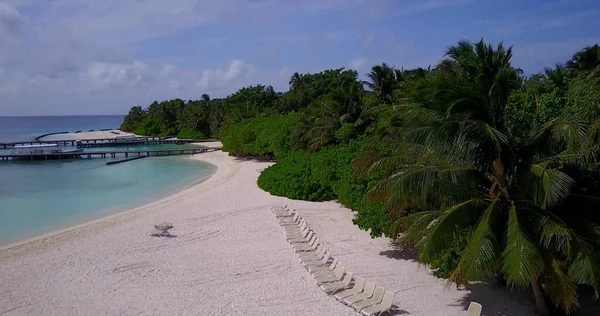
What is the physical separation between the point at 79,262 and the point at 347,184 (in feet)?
32.2

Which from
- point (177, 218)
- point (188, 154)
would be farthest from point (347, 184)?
point (188, 154)

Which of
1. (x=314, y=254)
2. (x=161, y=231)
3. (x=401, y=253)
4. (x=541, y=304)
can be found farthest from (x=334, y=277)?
(x=161, y=231)

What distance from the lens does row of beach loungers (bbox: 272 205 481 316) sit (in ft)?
31.9

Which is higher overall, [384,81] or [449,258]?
[384,81]

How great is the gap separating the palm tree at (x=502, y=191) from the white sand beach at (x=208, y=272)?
2.30 m

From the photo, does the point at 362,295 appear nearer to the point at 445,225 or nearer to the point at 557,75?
the point at 445,225

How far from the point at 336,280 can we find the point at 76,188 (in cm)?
2860

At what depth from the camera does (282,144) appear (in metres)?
35.2

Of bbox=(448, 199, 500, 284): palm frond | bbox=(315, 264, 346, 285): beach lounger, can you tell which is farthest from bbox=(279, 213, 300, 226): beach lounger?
bbox=(448, 199, 500, 284): palm frond

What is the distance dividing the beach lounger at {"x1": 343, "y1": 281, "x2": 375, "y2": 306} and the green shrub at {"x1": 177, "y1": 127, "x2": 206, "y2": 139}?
68.6m

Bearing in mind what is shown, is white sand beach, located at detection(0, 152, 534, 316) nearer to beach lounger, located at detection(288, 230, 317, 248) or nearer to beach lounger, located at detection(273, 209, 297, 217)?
beach lounger, located at detection(288, 230, 317, 248)

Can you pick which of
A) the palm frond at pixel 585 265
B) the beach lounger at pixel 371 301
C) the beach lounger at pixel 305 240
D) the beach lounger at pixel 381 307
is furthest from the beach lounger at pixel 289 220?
the palm frond at pixel 585 265

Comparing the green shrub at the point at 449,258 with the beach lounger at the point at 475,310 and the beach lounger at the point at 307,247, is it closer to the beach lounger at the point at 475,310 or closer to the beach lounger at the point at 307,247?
the beach lounger at the point at 475,310

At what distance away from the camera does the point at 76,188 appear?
34250mm
